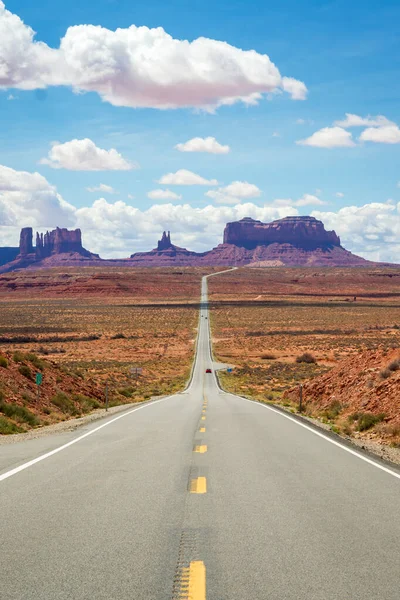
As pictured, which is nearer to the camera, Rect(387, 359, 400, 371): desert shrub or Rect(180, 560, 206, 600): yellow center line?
Rect(180, 560, 206, 600): yellow center line

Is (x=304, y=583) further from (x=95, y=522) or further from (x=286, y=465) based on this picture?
(x=286, y=465)

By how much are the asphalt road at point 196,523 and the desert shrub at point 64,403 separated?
37.8ft

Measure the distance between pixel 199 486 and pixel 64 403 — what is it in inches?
676

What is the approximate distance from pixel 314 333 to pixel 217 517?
8391 cm

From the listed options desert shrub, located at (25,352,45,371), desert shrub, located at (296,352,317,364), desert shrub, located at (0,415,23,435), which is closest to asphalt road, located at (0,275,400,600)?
desert shrub, located at (0,415,23,435)

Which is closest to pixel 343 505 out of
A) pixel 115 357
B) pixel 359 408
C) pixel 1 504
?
pixel 1 504

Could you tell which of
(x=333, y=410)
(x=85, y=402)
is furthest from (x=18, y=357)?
(x=333, y=410)

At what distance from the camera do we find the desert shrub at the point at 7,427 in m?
17.6

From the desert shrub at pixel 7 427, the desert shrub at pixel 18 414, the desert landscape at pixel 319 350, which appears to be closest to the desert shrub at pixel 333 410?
the desert landscape at pixel 319 350

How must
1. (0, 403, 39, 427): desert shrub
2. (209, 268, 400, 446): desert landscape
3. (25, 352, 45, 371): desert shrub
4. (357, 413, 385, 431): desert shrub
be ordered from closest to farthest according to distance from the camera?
1. (357, 413, 385, 431): desert shrub
2. (0, 403, 39, 427): desert shrub
3. (209, 268, 400, 446): desert landscape
4. (25, 352, 45, 371): desert shrub

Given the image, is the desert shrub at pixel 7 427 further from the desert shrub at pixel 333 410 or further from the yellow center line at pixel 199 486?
the desert shrub at pixel 333 410

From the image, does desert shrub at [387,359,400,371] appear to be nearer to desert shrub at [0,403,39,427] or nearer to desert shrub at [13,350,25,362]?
desert shrub at [0,403,39,427]

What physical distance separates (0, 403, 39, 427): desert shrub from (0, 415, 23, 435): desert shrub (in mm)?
1395

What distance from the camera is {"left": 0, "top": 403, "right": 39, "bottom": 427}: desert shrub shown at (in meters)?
20.1
